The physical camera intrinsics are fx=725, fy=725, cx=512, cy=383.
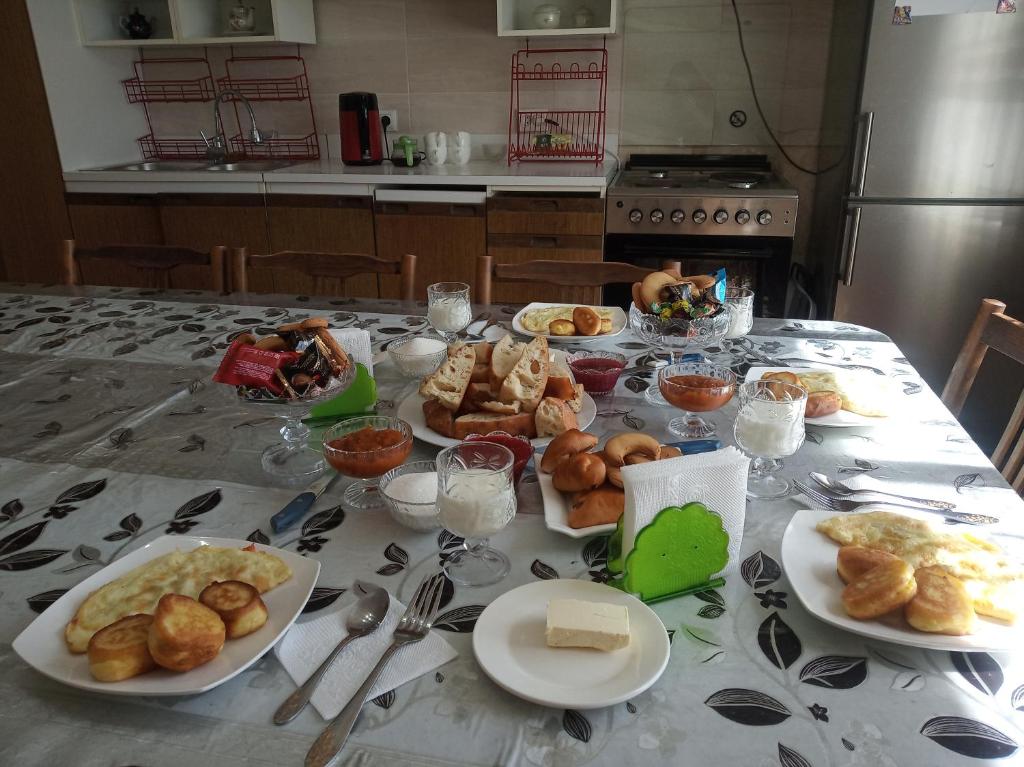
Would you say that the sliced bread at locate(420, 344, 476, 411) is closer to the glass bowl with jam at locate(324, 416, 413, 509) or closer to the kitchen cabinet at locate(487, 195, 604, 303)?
the glass bowl with jam at locate(324, 416, 413, 509)

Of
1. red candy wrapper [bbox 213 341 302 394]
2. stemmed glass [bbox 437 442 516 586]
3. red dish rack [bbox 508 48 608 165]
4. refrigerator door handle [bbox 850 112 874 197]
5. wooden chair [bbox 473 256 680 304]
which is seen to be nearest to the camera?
stemmed glass [bbox 437 442 516 586]

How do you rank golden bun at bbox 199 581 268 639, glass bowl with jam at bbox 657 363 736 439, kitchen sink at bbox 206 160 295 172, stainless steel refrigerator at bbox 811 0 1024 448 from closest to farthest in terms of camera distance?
golden bun at bbox 199 581 268 639 → glass bowl with jam at bbox 657 363 736 439 → stainless steel refrigerator at bbox 811 0 1024 448 → kitchen sink at bbox 206 160 295 172

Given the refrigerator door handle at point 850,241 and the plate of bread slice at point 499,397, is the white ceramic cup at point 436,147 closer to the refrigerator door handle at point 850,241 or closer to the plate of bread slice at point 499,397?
the refrigerator door handle at point 850,241

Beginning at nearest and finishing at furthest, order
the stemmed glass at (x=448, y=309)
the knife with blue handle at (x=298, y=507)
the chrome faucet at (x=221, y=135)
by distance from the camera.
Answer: the knife with blue handle at (x=298, y=507) < the stemmed glass at (x=448, y=309) < the chrome faucet at (x=221, y=135)

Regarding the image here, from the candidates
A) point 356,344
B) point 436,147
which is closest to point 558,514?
point 356,344

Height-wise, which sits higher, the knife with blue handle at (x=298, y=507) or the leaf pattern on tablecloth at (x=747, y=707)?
the knife with blue handle at (x=298, y=507)

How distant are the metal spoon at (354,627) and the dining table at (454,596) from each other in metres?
0.01

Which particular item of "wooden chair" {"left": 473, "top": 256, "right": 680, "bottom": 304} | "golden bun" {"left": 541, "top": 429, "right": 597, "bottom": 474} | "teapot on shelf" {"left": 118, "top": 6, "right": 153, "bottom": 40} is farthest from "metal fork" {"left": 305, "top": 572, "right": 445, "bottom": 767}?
"teapot on shelf" {"left": 118, "top": 6, "right": 153, "bottom": 40}

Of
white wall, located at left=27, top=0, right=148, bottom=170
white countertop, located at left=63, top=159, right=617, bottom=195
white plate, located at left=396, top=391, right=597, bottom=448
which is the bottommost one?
white plate, located at left=396, top=391, right=597, bottom=448

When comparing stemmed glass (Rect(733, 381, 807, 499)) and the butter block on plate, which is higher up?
stemmed glass (Rect(733, 381, 807, 499))

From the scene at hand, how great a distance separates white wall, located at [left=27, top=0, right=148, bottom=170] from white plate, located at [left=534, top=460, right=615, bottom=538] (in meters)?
3.27

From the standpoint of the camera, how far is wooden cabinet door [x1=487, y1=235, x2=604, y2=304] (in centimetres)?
285

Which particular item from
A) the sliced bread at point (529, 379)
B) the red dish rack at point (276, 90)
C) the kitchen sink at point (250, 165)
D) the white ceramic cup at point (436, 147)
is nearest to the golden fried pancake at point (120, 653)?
the sliced bread at point (529, 379)

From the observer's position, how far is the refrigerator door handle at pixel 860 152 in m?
2.42
